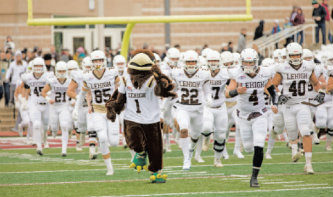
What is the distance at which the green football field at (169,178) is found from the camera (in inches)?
416

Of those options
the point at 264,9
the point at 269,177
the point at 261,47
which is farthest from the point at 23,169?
the point at 264,9

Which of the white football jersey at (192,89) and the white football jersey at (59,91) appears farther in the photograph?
the white football jersey at (59,91)

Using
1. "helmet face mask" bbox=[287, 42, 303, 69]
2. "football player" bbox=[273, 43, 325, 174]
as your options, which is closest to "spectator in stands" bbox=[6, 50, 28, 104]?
"football player" bbox=[273, 43, 325, 174]

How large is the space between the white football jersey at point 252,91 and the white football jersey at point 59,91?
18.9ft

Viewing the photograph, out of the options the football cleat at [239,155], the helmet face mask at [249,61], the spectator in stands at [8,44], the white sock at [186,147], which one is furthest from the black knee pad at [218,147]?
the spectator in stands at [8,44]

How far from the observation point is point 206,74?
1348 cm

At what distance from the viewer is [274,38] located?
26.4 metres

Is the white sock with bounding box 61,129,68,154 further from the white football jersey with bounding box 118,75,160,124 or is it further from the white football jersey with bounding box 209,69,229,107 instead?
the white football jersey with bounding box 118,75,160,124

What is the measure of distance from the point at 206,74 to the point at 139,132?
101 inches

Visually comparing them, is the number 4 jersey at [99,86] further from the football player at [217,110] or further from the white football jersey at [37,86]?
the white football jersey at [37,86]

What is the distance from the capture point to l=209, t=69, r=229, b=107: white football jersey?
561 inches

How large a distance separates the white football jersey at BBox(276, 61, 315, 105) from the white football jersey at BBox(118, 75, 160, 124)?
7.70ft

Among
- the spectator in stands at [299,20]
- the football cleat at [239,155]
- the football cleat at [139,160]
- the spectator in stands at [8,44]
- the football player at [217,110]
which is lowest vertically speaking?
the football cleat at [239,155]

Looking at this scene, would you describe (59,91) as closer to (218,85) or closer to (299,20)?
(218,85)
